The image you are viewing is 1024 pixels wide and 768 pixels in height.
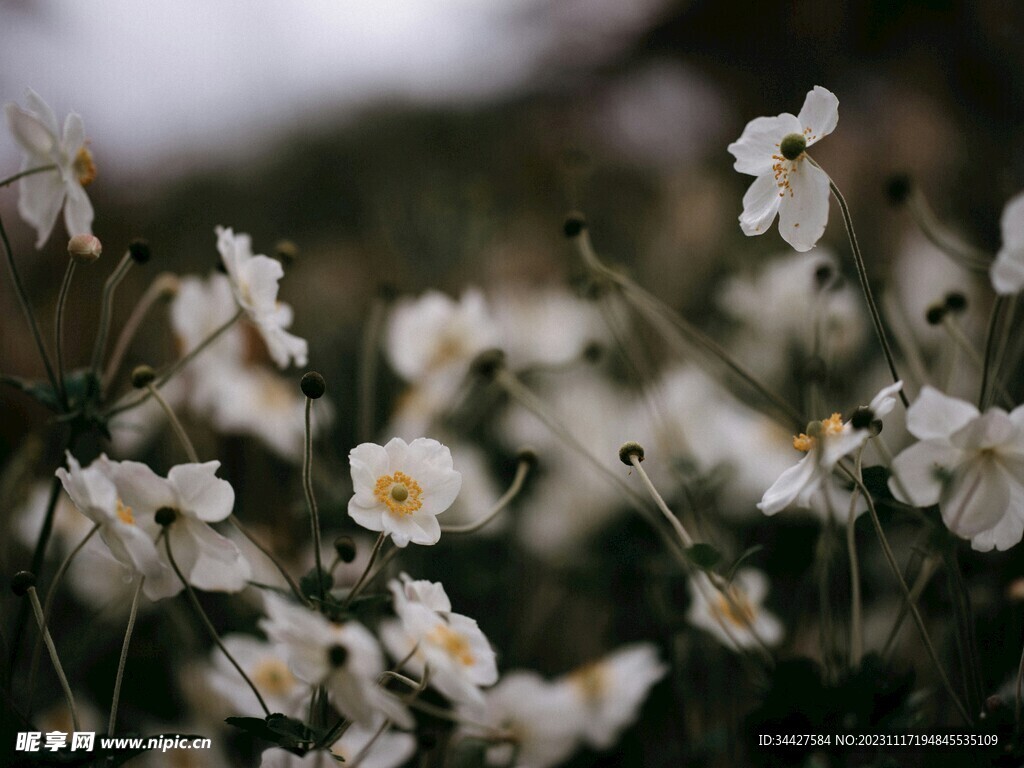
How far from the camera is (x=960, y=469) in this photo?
39 centimetres

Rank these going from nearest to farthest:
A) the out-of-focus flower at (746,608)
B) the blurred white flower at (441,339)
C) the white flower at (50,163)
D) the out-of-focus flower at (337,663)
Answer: the out-of-focus flower at (337,663) < the white flower at (50,163) < the out-of-focus flower at (746,608) < the blurred white flower at (441,339)

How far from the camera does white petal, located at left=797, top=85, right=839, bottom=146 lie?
409 mm

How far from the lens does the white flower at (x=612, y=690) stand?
0.58 meters

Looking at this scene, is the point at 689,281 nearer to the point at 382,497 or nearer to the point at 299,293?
the point at 299,293

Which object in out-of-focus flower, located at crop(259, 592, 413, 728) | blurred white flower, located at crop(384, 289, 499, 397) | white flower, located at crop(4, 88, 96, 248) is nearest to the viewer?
out-of-focus flower, located at crop(259, 592, 413, 728)

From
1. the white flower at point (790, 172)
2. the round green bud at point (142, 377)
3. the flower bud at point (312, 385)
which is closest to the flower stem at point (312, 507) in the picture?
the flower bud at point (312, 385)

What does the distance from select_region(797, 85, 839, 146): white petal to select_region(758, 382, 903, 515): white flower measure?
0.13 meters

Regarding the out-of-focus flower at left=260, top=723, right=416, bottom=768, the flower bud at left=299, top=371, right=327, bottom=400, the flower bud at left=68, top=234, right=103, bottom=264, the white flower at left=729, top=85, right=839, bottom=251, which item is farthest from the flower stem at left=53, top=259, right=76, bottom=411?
the white flower at left=729, top=85, right=839, bottom=251

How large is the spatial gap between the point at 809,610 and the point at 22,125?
2.27ft

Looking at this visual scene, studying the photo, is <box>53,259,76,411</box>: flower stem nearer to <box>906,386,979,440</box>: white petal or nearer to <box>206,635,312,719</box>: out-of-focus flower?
<box>206,635,312,719</box>: out-of-focus flower

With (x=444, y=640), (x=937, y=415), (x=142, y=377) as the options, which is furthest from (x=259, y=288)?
(x=937, y=415)

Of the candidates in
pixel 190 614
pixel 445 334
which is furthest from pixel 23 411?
pixel 445 334

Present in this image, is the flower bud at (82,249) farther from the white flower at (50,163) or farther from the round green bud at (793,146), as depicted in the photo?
the round green bud at (793,146)

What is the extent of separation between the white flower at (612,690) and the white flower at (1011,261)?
0.33 meters
